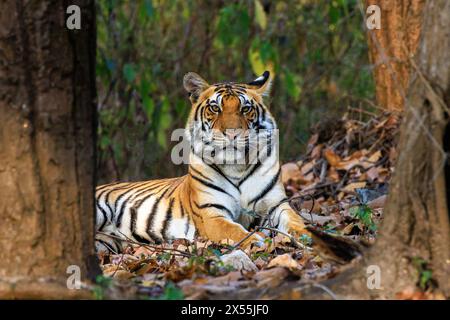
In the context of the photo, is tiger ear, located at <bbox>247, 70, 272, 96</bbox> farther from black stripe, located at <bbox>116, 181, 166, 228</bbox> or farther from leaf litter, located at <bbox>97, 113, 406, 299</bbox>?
black stripe, located at <bbox>116, 181, 166, 228</bbox>

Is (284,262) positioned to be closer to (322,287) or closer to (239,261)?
(239,261)

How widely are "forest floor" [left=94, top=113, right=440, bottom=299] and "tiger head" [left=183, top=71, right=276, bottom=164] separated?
55 centimetres

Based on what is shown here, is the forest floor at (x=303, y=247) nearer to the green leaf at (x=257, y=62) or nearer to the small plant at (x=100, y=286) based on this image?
the small plant at (x=100, y=286)

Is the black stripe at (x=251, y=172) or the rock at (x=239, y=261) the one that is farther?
the black stripe at (x=251, y=172)

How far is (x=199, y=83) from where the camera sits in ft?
20.8

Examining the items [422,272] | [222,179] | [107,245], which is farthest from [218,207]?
[422,272]

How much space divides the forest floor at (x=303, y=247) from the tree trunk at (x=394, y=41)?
205 millimetres

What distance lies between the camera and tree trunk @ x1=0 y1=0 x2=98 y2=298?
3.12 m

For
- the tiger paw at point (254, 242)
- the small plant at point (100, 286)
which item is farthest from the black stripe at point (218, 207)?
the small plant at point (100, 286)

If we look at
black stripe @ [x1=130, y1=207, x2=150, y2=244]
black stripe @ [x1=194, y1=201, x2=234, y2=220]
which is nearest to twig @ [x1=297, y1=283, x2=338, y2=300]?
black stripe @ [x1=194, y1=201, x2=234, y2=220]

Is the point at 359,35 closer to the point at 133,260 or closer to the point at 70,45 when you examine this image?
the point at 133,260

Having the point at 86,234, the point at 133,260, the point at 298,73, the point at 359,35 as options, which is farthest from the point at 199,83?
the point at 298,73

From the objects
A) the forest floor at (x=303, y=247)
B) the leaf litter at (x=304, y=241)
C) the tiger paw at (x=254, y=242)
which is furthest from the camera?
the tiger paw at (x=254, y=242)

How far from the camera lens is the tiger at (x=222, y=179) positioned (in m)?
5.90
